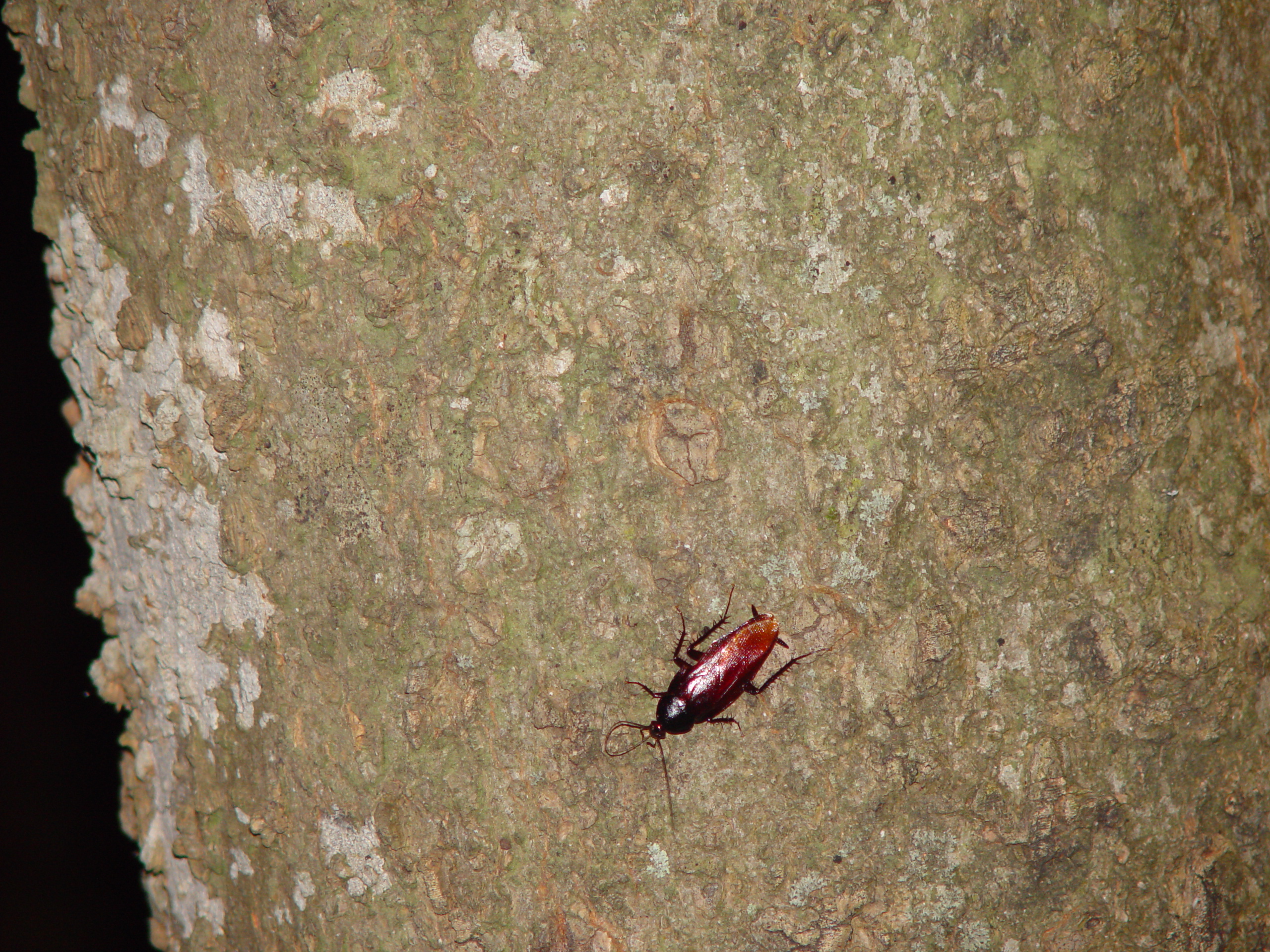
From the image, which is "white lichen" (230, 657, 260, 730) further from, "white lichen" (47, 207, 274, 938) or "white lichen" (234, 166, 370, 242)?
"white lichen" (234, 166, 370, 242)

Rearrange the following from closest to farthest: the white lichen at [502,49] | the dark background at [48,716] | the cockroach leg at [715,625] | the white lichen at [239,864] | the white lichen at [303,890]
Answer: the white lichen at [502,49]
the cockroach leg at [715,625]
the white lichen at [303,890]
the white lichen at [239,864]
the dark background at [48,716]

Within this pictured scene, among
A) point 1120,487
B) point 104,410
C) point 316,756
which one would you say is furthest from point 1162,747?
point 104,410

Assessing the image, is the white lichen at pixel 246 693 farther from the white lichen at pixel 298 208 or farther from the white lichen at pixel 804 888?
the white lichen at pixel 804 888

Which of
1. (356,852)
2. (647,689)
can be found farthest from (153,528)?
(647,689)

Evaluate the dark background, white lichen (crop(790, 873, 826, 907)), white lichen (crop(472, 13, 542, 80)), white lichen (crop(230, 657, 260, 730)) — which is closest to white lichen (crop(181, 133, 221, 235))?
white lichen (crop(472, 13, 542, 80))

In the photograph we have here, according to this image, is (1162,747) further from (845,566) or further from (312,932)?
(312,932)

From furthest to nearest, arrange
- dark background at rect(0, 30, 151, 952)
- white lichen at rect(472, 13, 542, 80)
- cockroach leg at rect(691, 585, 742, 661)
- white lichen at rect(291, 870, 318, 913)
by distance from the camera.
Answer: dark background at rect(0, 30, 151, 952)
white lichen at rect(291, 870, 318, 913)
cockroach leg at rect(691, 585, 742, 661)
white lichen at rect(472, 13, 542, 80)

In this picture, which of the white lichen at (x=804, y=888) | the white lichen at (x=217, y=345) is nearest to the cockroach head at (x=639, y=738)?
the white lichen at (x=804, y=888)
